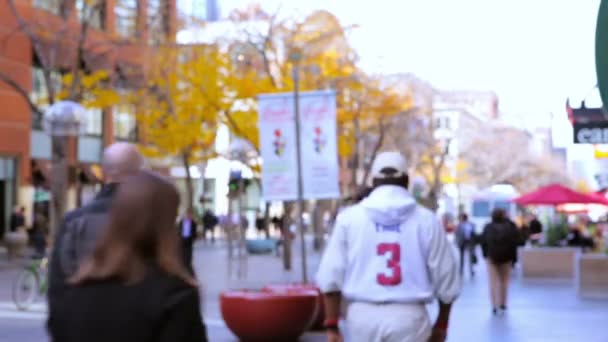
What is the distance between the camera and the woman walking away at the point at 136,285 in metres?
3.15

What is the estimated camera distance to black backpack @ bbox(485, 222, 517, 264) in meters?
17.0

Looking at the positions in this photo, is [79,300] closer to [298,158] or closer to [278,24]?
[298,158]

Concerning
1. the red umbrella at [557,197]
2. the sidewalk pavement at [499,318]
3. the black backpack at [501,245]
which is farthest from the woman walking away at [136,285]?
the red umbrella at [557,197]

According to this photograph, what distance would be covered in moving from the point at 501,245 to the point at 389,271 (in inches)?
462

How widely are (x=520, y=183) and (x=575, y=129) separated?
8455 centimetres

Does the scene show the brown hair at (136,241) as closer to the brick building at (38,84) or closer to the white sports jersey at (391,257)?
the white sports jersey at (391,257)

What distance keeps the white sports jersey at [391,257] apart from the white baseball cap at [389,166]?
0.17 meters

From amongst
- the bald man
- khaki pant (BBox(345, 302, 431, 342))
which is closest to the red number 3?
khaki pant (BBox(345, 302, 431, 342))

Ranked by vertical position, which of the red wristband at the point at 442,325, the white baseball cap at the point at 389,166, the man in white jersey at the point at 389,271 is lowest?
the red wristband at the point at 442,325

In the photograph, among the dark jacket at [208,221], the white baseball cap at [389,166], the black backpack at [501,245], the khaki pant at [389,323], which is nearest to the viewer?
the khaki pant at [389,323]

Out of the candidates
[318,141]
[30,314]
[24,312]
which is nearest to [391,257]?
[318,141]

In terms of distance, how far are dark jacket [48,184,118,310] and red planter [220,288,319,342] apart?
331 inches

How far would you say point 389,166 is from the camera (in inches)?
233

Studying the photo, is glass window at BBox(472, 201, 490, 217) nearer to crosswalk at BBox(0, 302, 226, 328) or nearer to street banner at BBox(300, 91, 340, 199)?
crosswalk at BBox(0, 302, 226, 328)
